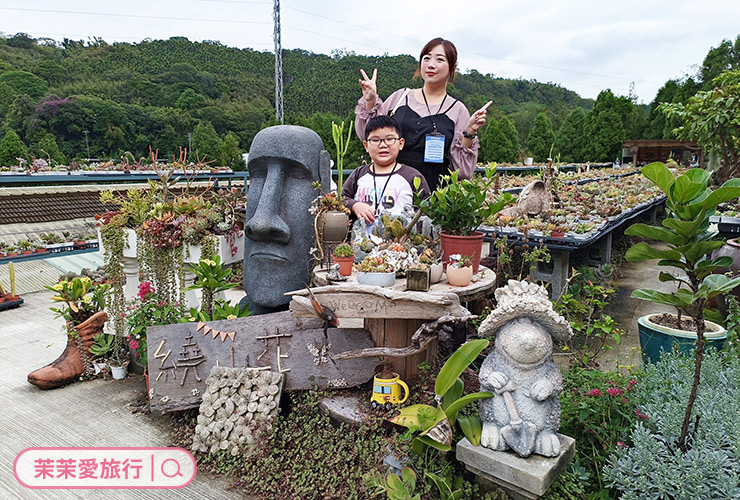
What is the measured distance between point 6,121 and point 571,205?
95.8 feet

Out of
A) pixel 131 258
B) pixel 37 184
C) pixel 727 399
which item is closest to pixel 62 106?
pixel 37 184

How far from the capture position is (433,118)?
4.11 metres

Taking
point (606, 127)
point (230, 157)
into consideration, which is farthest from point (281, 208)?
point (606, 127)

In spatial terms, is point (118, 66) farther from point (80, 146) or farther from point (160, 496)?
point (160, 496)

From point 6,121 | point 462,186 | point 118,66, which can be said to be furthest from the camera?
point 118,66

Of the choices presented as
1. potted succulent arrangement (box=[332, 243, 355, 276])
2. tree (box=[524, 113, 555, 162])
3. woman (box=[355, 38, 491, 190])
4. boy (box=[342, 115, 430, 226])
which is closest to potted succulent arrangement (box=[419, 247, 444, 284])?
potted succulent arrangement (box=[332, 243, 355, 276])

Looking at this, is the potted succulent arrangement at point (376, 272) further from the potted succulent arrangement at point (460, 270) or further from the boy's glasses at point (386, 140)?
the boy's glasses at point (386, 140)

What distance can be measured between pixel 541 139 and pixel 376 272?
22.4 metres

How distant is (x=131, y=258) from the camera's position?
419 centimetres

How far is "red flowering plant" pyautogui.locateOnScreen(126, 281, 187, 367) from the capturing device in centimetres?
357

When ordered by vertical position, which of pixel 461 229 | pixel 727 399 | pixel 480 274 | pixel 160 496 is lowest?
pixel 160 496

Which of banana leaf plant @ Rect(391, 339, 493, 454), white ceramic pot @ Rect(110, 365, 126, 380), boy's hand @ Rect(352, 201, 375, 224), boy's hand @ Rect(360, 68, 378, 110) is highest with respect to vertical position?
boy's hand @ Rect(360, 68, 378, 110)

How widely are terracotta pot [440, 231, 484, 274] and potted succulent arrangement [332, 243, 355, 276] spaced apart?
1.90 ft

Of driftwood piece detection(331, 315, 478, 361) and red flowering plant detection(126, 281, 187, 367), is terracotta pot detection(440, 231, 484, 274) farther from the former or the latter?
red flowering plant detection(126, 281, 187, 367)
